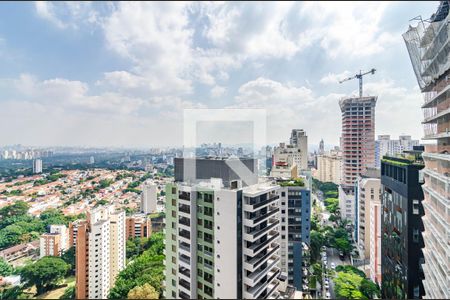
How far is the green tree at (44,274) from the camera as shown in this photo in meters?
9.20

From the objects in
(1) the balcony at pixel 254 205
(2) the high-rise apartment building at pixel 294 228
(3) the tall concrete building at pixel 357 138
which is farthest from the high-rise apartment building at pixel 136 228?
(3) the tall concrete building at pixel 357 138

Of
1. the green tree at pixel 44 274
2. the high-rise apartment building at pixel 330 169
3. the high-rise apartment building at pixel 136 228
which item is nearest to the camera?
the green tree at pixel 44 274

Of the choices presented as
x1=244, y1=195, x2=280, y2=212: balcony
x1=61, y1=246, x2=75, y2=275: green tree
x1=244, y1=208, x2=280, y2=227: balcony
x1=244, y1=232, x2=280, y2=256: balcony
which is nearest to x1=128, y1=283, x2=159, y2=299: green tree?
Result: x1=244, y1=232, x2=280, y2=256: balcony

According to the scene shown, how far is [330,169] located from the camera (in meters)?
27.0

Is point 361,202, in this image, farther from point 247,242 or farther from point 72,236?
point 72,236

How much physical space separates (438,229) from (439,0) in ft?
13.0

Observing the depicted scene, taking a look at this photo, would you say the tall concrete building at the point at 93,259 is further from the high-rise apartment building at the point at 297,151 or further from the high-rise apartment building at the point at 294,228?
the high-rise apartment building at the point at 297,151

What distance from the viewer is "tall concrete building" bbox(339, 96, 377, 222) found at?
57.2 feet

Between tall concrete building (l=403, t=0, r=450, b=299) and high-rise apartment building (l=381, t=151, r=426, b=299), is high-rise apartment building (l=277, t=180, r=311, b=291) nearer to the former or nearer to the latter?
high-rise apartment building (l=381, t=151, r=426, b=299)

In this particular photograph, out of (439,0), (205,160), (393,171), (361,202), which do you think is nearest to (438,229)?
(393,171)

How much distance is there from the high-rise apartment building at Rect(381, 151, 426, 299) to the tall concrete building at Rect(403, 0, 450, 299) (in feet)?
2.95

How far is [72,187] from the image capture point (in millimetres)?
25109

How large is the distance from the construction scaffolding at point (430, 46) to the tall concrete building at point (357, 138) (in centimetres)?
1335

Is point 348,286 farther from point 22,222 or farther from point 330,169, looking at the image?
point 330,169
